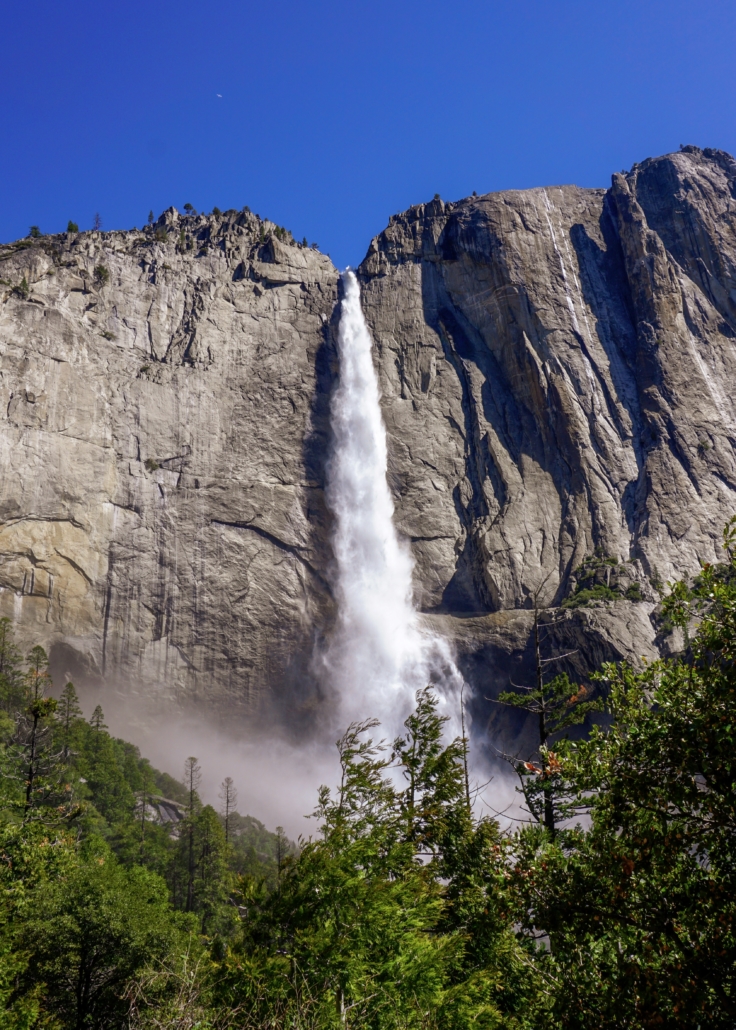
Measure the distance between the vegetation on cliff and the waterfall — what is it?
3767 centimetres

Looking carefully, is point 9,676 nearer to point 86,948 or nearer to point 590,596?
point 86,948

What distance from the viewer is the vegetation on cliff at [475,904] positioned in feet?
20.9

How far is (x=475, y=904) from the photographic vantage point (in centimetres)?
1239

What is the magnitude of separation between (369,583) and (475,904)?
47.1 metres

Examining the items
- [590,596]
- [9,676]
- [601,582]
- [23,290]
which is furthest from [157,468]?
[601,582]

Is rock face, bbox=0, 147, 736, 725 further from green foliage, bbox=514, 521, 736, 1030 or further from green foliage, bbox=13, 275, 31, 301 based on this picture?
green foliage, bbox=514, 521, 736, 1030

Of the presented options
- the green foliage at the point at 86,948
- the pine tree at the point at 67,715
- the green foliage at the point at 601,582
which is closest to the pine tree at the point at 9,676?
the pine tree at the point at 67,715

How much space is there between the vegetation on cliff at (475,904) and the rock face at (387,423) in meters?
37.0

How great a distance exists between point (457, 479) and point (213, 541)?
1973cm

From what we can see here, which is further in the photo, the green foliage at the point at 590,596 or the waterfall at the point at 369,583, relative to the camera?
the waterfall at the point at 369,583

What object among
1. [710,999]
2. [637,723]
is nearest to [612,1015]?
[710,999]

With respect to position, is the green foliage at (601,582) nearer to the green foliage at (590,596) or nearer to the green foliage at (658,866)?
the green foliage at (590,596)

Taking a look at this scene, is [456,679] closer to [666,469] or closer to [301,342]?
[666,469]

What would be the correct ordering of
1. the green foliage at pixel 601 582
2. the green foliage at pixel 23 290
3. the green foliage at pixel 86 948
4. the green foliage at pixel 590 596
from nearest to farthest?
the green foliage at pixel 86 948, the green foliage at pixel 590 596, the green foliage at pixel 601 582, the green foliage at pixel 23 290
